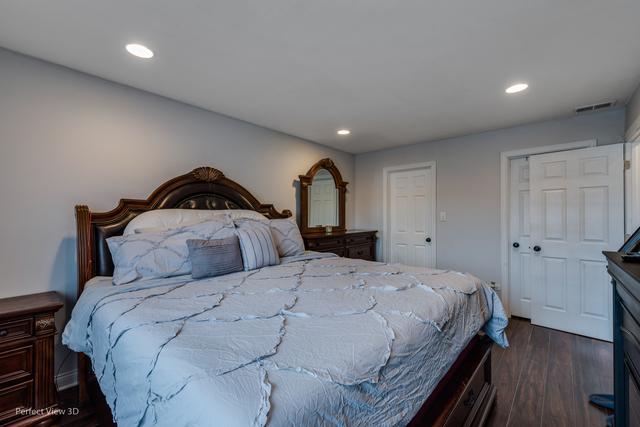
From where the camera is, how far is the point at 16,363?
5.34 ft

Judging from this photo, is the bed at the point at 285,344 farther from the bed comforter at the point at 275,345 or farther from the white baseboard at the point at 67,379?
the white baseboard at the point at 67,379

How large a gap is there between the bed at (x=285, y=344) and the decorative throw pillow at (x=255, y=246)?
16 centimetres

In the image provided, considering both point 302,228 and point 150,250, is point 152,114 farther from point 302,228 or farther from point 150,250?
point 302,228

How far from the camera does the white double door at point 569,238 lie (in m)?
2.84

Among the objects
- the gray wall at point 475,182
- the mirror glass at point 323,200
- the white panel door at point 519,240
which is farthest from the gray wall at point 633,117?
the mirror glass at point 323,200

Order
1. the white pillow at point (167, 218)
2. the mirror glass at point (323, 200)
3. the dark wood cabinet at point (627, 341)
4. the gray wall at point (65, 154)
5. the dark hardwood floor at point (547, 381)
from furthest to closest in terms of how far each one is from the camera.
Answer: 1. the mirror glass at point (323, 200)
2. the white pillow at point (167, 218)
3. the gray wall at point (65, 154)
4. the dark hardwood floor at point (547, 381)
5. the dark wood cabinet at point (627, 341)

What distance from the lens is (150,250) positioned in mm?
1942

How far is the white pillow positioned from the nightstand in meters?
0.67

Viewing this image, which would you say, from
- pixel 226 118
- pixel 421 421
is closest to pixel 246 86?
pixel 226 118

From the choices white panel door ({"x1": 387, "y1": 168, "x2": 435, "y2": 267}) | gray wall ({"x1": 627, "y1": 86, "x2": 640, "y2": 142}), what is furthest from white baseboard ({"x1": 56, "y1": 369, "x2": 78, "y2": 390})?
gray wall ({"x1": 627, "y1": 86, "x2": 640, "y2": 142})

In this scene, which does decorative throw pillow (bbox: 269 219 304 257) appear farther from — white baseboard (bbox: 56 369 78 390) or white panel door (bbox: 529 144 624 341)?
white panel door (bbox: 529 144 624 341)

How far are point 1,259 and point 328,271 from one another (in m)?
2.15

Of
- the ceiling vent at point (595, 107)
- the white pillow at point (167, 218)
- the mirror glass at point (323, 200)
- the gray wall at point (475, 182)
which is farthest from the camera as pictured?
the mirror glass at point (323, 200)

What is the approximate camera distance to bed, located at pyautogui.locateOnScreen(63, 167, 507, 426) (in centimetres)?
74
